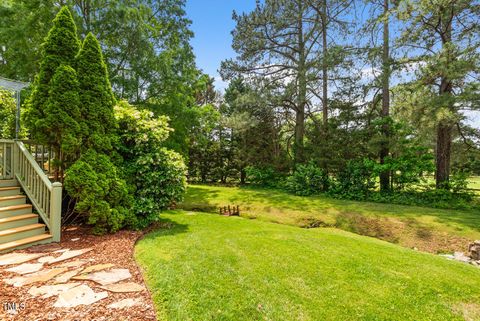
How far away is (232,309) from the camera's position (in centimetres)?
250

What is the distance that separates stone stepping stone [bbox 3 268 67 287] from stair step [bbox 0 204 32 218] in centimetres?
194

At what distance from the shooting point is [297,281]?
122 inches

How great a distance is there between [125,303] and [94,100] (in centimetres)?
395

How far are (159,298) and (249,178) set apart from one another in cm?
1246

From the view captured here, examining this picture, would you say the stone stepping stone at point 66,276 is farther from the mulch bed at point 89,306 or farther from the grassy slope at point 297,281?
the grassy slope at point 297,281

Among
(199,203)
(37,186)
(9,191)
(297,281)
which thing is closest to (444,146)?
(199,203)

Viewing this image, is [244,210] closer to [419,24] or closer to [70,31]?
[70,31]

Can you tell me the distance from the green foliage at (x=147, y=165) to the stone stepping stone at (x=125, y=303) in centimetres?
273

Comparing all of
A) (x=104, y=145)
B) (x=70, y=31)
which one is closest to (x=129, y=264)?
(x=104, y=145)

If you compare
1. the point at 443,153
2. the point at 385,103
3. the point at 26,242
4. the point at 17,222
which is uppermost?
the point at 385,103

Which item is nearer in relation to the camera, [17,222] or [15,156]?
[17,222]

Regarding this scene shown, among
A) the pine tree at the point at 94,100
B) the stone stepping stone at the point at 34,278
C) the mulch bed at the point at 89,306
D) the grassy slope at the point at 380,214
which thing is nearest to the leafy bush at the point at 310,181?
the grassy slope at the point at 380,214

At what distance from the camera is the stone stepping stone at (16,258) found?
131 inches

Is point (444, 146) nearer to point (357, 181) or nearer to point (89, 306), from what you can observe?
point (357, 181)
